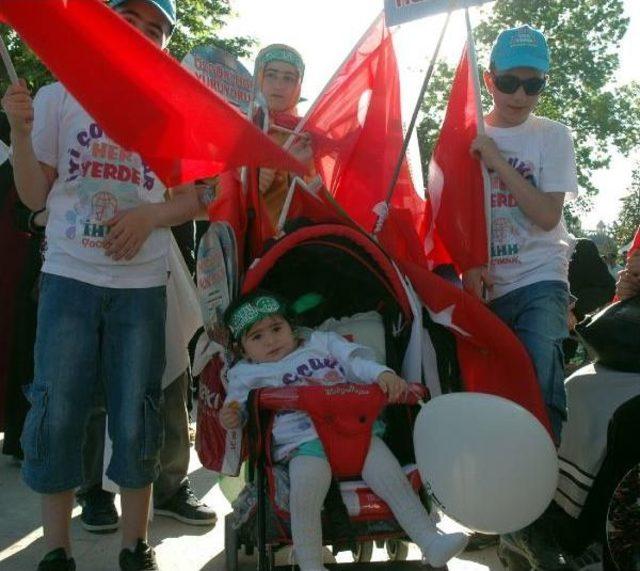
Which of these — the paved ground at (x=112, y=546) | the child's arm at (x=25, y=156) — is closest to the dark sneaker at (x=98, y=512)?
the paved ground at (x=112, y=546)

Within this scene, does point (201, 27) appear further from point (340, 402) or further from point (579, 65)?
point (340, 402)

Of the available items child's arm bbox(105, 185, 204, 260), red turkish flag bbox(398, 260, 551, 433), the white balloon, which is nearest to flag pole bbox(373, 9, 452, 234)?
red turkish flag bbox(398, 260, 551, 433)

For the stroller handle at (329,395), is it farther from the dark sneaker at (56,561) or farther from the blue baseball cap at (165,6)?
the blue baseball cap at (165,6)

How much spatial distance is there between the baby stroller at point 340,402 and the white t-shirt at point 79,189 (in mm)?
544

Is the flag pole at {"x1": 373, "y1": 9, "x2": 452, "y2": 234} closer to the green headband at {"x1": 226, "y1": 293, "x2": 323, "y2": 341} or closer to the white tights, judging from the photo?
the green headband at {"x1": 226, "y1": 293, "x2": 323, "y2": 341}

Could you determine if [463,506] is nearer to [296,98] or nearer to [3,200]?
[296,98]

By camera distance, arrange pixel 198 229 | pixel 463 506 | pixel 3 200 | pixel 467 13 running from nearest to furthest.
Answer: pixel 463 506
pixel 467 13
pixel 3 200
pixel 198 229

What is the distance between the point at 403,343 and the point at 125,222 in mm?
1148

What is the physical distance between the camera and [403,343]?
135 inches

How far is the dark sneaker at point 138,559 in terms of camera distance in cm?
333

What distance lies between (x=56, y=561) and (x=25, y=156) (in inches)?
57.6

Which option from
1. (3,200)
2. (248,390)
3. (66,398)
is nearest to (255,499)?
(248,390)

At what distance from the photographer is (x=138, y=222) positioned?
3.20 metres

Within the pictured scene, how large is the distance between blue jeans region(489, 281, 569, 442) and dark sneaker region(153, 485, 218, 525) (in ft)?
5.79
